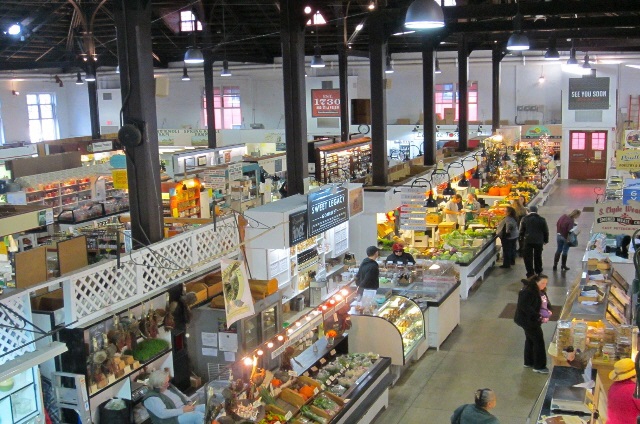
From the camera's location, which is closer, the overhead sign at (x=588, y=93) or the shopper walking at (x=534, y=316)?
the shopper walking at (x=534, y=316)

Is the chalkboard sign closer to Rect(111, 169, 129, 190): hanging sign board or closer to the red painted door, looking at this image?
Rect(111, 169, 129, 190): hanging sign board

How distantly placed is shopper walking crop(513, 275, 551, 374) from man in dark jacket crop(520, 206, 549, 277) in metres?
4.30

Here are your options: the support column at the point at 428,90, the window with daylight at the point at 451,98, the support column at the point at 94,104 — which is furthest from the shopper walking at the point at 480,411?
the window with daylight at the point at 451,98

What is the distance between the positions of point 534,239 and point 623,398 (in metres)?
8.58

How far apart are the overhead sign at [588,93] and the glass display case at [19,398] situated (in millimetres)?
25519

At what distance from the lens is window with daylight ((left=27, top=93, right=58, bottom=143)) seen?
33781mm

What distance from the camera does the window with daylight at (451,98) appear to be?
31906 mm

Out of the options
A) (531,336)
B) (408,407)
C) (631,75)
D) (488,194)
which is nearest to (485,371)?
(531,336)

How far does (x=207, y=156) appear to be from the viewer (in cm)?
2298

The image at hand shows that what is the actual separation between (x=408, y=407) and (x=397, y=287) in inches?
107

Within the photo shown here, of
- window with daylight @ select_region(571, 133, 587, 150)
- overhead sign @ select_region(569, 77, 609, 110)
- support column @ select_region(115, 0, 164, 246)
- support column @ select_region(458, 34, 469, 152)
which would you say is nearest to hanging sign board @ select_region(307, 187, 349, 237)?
support column @ select_region(115, 0, 164, 246)

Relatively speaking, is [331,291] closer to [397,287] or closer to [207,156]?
[397,287]

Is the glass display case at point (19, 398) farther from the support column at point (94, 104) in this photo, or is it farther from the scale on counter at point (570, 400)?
the support column at point (94, 104)

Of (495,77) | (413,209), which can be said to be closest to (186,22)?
(495,77)
